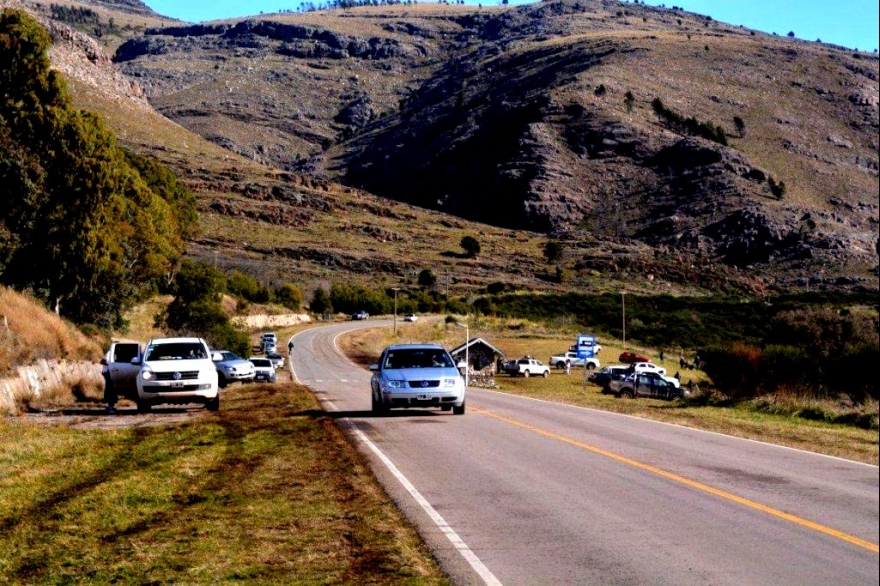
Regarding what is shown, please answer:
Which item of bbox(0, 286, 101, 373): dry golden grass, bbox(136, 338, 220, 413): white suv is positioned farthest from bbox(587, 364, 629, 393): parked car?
bbox(136, 338, 220, 413): white suv

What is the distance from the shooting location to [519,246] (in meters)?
162

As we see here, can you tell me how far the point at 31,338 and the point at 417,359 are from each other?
10846 millimetres

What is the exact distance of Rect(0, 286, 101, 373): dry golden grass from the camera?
24.4 m

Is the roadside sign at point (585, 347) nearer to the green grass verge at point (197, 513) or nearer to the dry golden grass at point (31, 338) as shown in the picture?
the dry golden grass at point (31, 338)

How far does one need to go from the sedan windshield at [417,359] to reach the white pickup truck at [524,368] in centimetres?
5003

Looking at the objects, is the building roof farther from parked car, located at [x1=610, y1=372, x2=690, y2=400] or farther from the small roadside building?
parked car, located at [x1=610, y1=372, x2=690, y2=400]

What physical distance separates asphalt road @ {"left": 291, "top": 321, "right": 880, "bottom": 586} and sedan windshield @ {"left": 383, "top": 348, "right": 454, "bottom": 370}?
2470 millimetres

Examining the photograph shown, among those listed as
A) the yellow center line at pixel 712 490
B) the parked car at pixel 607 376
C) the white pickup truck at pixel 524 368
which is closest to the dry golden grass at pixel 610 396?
the parked car at pixel 607 376

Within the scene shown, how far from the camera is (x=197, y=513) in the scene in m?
10.9

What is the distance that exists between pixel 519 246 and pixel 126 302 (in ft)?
380

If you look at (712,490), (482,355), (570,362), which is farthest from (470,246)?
(712,490)

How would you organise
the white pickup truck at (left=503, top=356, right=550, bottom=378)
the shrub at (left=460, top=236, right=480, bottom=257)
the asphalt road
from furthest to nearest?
the shrub at (left=460, top=236, right=480, bottom=257) < the white pickup truck at (left=503, top=356, right=550, bottom=378) < the asphalt road

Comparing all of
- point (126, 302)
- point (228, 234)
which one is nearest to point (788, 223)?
point (228, 234)

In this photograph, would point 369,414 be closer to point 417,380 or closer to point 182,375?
point 417,380
